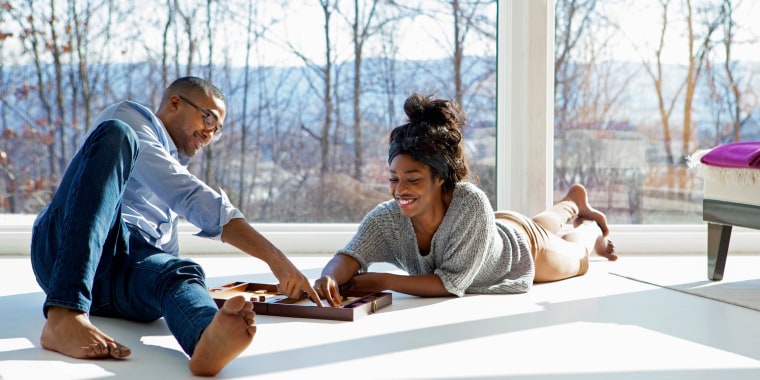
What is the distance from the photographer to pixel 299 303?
8.92 ft

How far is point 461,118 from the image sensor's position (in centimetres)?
293

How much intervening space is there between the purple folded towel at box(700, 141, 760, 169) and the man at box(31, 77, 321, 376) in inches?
70.3

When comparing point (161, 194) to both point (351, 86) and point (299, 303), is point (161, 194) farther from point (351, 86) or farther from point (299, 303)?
point (351, 86)

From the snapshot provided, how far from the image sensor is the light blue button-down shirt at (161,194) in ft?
7.00

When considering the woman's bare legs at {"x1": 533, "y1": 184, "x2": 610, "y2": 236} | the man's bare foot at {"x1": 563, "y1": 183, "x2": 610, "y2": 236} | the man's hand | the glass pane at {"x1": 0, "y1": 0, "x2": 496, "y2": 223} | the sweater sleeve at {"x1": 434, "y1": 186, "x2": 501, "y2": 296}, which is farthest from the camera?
the glass pane at {"x1": 0, "y1": 0, "x2": 496, "y2": 223}

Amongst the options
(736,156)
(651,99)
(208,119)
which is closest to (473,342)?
(208,119)

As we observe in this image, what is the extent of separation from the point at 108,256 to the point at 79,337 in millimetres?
339

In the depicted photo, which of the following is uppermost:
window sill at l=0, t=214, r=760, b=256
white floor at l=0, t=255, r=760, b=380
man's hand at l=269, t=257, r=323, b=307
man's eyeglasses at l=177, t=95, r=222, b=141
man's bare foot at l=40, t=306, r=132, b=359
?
man's eyeglasses at l=177, t=95, r=222, b=141

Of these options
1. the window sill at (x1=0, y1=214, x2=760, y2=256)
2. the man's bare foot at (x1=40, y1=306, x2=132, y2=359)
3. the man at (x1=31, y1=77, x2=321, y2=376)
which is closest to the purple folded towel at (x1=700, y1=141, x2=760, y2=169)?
the window sill at (x1=0, y1=214, x2=760, y2=256)

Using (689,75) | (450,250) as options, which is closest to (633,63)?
(689,75)

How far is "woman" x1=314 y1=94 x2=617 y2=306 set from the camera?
110 inches

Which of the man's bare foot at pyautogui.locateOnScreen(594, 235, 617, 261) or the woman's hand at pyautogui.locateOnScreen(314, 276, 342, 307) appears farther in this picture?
the man's bare foot at pyautogui.locateOnScreen(594, 235, 617, 261)

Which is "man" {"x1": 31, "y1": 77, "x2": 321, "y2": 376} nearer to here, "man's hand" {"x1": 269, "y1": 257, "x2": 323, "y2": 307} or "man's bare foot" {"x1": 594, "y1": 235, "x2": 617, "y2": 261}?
"man's hand" {"x1": 269, "y1": 257, "x2": 323, "y2": 307}

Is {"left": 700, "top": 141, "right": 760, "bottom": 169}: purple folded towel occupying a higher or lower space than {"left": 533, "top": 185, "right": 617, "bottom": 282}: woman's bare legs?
higher
